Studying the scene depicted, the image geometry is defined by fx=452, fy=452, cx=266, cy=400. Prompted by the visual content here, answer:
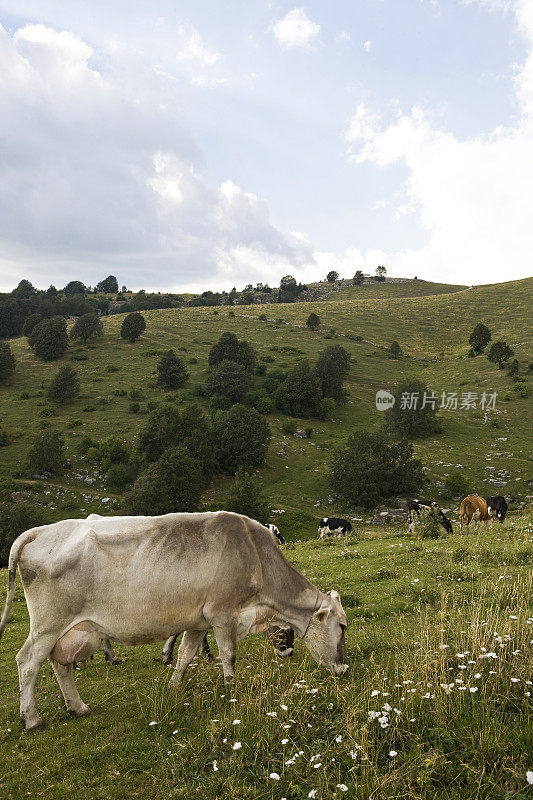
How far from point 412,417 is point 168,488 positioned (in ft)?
109

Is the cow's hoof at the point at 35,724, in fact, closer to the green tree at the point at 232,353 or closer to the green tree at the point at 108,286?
the green tree at the point at 232,353

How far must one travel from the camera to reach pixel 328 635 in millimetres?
7633

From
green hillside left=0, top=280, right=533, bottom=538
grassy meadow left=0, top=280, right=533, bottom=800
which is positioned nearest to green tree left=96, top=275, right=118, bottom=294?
green hillside left=0, top=280, right=533, bottom=538

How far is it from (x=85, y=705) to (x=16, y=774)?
150cm

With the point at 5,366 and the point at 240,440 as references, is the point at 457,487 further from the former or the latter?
the point at 5,366

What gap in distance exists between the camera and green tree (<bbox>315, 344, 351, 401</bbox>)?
70.1 m

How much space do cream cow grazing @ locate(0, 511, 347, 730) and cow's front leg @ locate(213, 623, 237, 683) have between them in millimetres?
16

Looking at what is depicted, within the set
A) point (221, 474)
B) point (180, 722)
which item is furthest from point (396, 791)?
point (221, 474)

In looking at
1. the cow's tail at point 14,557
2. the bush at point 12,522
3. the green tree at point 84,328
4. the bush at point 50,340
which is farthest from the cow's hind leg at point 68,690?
the green tree at point 84,328

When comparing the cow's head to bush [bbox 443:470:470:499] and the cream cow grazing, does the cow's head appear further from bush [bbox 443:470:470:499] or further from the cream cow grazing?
bush [bbox 443:470:470:499]

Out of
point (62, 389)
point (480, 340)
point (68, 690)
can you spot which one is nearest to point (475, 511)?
point (68, 690)

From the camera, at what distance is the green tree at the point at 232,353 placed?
7694cm

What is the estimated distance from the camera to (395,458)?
4428 cm

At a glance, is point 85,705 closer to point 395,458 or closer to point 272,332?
point 395,458
